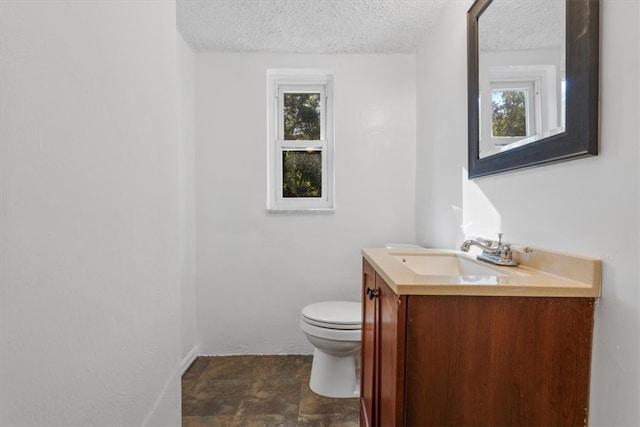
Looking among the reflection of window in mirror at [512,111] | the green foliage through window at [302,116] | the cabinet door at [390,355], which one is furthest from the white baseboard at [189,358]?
the reflection of window in mirror at [512,111]

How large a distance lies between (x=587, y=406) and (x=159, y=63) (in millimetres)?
1614

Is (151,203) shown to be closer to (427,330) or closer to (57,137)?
(57,137)

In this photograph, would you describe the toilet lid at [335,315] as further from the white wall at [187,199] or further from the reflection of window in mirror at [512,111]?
the reflection of window in mirror at [512,111]

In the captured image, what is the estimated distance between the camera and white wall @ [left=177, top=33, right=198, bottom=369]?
7.04ft

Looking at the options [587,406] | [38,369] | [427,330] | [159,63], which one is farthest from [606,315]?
[159,63]

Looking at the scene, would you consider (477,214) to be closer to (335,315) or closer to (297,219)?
(335,315)

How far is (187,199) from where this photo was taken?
2.24 m

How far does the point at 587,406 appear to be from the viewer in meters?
0.81

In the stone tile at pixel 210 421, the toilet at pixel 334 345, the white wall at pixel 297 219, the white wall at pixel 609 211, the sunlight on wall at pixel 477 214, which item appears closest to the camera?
the white wall at pixel 609 211

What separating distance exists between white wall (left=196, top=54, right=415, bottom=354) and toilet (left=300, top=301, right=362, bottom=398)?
454 mm

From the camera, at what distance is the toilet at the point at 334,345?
5.78ft

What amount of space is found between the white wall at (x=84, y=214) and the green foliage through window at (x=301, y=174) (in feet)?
4.27

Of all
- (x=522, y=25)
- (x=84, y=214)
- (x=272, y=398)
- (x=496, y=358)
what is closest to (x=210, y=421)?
(x=272, y=398)

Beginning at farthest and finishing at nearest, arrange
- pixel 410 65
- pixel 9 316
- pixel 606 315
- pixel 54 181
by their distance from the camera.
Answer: pixel 410 65, pixel 606 315, pixel 54 181, pixel 9 316
